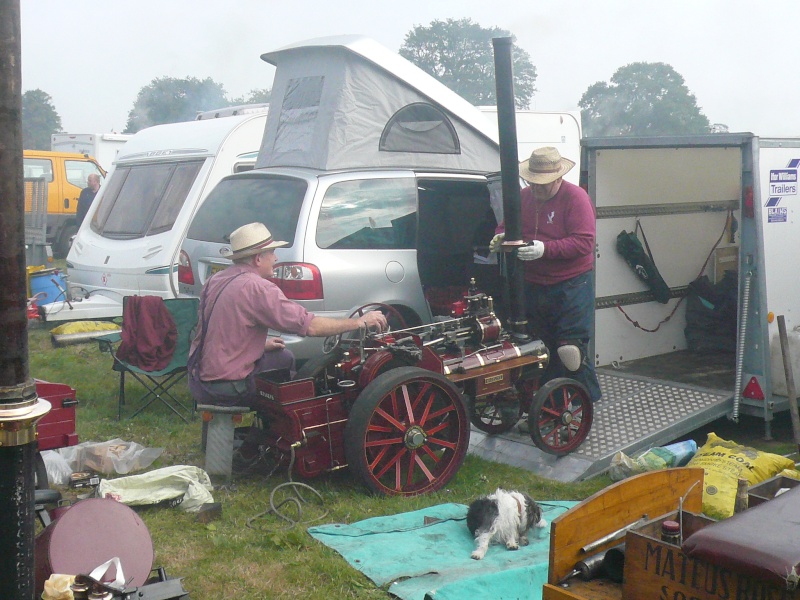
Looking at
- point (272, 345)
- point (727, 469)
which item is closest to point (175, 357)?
point (272, 345)

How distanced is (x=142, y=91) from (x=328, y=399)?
44705mm

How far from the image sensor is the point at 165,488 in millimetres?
4906

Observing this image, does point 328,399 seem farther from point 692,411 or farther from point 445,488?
point 692,411

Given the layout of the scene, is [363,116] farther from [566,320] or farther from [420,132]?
[566,320]

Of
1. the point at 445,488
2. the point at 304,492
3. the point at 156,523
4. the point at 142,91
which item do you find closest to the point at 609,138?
the point at 445,488

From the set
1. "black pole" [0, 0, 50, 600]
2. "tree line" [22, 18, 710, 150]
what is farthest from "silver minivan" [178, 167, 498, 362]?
"tree line" [22, 18, 710, 150]

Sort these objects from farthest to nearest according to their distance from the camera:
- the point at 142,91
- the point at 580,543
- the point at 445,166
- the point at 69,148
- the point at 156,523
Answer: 1. the point at 142,91
2. the point at 69,148
3. the point at 445,166
4. the point at 156,523
5. the point at 580,543

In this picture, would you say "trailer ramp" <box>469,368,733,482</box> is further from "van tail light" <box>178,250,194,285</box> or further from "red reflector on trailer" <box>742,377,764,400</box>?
"van tail light" <box>178,250,194,285</box>

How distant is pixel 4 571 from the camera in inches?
104

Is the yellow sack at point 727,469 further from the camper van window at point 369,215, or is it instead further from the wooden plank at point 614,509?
the camper van window at point 369,215

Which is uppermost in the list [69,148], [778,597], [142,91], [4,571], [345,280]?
[142,91]

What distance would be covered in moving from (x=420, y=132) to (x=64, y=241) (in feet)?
41.4

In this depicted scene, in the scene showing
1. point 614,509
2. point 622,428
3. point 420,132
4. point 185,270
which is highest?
point 420,132

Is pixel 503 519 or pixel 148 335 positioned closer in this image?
pixel 503 519
